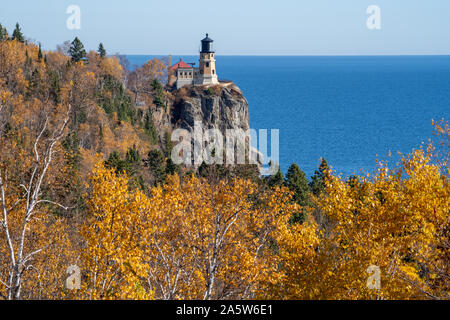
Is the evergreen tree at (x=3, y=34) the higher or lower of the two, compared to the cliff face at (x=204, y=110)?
higher

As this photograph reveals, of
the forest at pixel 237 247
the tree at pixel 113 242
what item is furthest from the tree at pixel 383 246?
the tree at pixel 113 242

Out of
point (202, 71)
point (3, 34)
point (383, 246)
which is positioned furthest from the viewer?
point (202, 71)

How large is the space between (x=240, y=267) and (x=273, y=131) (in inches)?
6702

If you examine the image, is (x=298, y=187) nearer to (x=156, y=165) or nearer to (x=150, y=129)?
(x=156, y=165)

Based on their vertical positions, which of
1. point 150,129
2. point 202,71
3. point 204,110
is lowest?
point 150,129

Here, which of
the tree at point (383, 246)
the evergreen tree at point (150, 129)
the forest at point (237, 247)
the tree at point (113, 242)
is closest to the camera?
the forest at point (237, 247)

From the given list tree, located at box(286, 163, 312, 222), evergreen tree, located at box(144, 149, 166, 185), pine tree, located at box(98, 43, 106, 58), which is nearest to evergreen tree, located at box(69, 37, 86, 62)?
pine tree, located at box(98, 43, 106, 58)

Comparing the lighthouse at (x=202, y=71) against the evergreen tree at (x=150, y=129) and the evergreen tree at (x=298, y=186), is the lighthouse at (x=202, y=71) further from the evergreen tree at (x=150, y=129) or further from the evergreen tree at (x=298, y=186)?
the evergreen tree at (x=298, y=186)

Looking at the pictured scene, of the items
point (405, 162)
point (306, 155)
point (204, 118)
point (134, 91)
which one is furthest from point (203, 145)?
point (405, 162)

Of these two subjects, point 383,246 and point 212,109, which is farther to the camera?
point 212,109

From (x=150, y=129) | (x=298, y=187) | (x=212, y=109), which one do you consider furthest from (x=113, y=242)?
(x=212, y=109)

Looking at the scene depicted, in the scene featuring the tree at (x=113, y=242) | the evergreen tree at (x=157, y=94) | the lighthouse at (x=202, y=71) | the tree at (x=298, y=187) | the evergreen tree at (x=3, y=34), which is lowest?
the tree at (x=298, y=187)

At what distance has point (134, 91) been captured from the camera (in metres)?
132

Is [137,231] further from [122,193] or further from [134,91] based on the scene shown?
[134,91]
